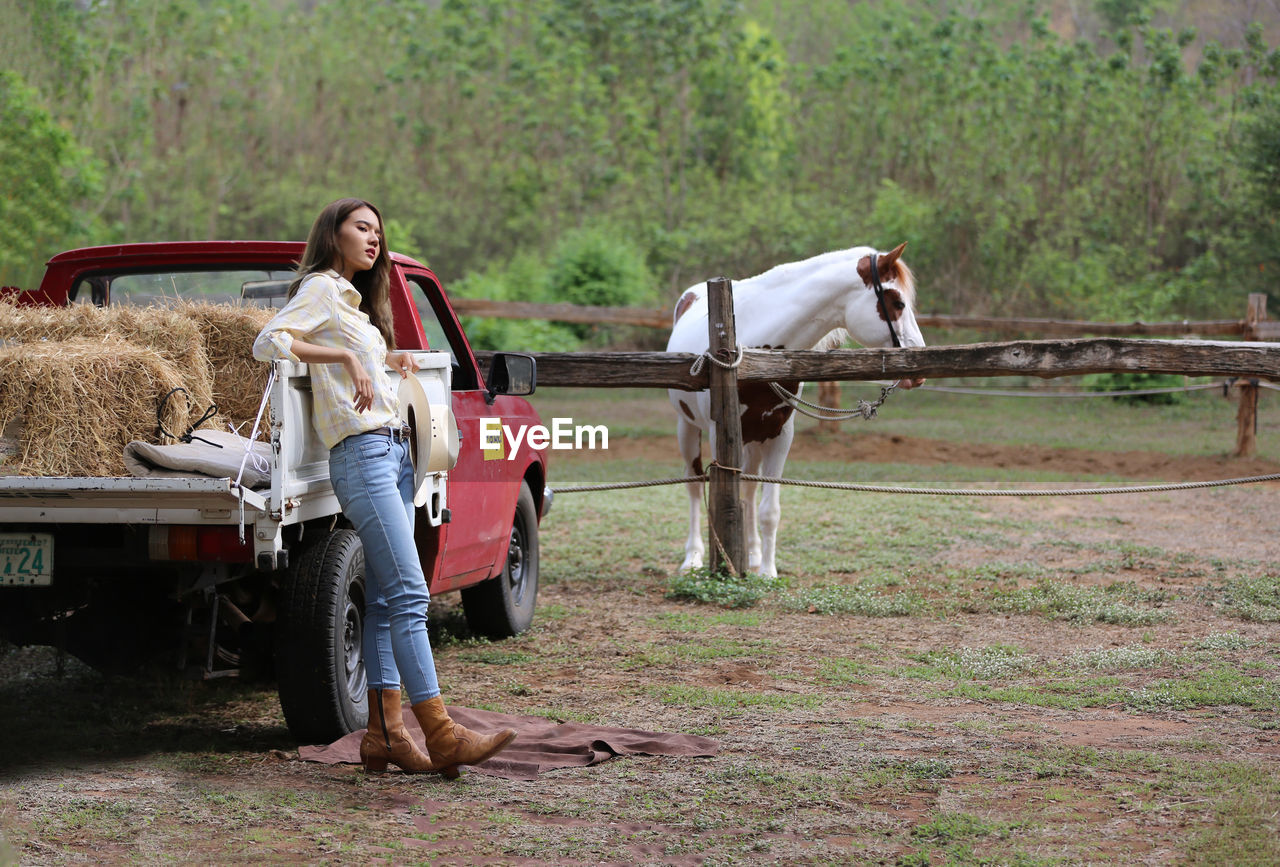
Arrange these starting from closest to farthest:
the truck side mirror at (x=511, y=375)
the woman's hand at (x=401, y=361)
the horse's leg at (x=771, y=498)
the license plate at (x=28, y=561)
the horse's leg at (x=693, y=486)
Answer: the license plate at (x=28, y=561) < the woman's hand at (x=401, y=361) < the truck side mirror at (x=511, y=375) < the horse's leg at (x=771, y=498) < the horse's leg at (x=693, y=486)

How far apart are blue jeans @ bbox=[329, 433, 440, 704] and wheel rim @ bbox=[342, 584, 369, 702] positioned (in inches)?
16.4

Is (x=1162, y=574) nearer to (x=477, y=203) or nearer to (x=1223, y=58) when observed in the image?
(x=1223, y=58)

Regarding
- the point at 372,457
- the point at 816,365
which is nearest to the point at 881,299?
the point at 816,365

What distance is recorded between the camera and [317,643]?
4273 millimetres

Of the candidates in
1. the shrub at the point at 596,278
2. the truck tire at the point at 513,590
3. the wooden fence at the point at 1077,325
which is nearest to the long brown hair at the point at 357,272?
the truck tire at the point at 513,590

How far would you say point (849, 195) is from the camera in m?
28.6

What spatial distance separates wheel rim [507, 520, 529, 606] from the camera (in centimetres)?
667

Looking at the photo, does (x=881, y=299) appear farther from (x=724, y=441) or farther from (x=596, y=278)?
(x=596, y=278)

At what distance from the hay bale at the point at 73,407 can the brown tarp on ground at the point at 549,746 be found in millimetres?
1222

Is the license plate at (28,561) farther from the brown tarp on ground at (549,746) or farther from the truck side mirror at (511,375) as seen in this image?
the truck side mirror at (511,375)

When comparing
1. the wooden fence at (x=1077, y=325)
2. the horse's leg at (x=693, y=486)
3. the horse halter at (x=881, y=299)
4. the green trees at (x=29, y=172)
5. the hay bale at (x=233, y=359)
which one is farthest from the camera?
the green trees at (x=29, y=172)

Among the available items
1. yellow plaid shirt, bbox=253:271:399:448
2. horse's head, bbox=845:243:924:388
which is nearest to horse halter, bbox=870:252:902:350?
horse's head, bbox=845:243:924:388

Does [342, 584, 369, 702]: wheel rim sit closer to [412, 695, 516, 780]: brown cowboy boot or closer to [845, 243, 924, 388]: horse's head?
[412, 695, 516, 780]: brown cowboy boot

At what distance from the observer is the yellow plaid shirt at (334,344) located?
3904mm
